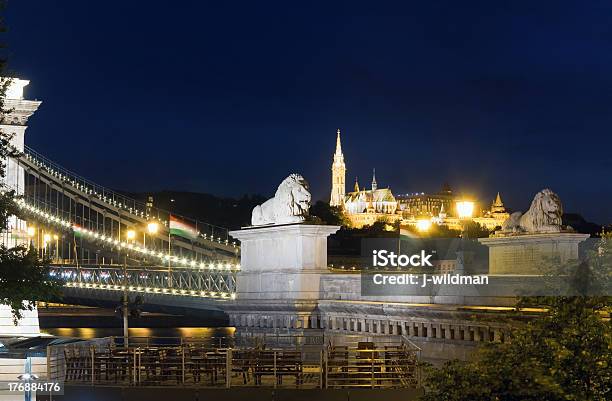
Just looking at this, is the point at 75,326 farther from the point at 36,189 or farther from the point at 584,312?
the point at 584,312

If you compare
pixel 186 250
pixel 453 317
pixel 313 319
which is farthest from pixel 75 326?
pixel 453 317

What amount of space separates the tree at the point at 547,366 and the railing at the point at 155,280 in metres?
26.9

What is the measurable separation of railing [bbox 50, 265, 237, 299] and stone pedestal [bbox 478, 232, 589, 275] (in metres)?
10.6

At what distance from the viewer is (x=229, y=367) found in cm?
2617

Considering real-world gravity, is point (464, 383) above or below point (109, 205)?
below

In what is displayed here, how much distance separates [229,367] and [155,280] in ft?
107

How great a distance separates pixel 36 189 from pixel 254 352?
1731 inches

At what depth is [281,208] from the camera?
3506 cm

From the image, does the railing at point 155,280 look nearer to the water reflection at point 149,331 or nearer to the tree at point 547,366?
the tree at point 547,366

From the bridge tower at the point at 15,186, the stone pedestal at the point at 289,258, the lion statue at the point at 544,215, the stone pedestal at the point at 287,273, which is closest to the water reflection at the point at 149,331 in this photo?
the bridge tower at the point at 15,186

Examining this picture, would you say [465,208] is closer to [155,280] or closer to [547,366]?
[547,366]

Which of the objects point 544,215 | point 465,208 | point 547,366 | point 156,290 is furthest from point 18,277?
point 156,290

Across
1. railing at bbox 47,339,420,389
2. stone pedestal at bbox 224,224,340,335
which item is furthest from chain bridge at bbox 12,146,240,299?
railing at bbox 47,339,420,389

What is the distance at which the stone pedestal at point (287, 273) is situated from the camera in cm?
3491
